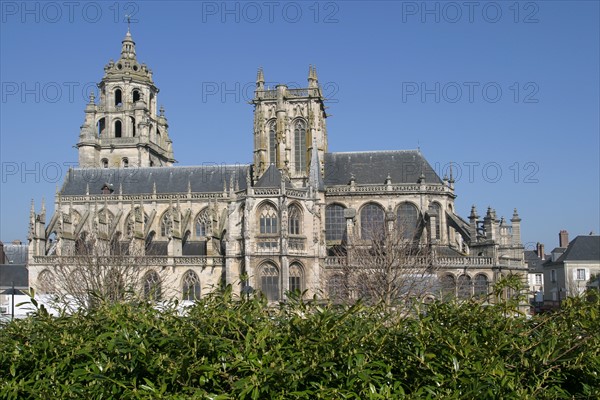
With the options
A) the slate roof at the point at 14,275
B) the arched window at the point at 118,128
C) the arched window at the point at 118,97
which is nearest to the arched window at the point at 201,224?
the slate roof at the point at 14,275

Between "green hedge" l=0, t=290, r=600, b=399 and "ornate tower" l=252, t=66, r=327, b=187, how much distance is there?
37.3 m

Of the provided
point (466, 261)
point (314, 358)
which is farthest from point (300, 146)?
point (314, 358)

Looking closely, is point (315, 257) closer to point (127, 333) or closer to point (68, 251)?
point (68, 251)

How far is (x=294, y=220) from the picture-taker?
127 feet

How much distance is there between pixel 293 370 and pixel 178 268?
36096 millimetres

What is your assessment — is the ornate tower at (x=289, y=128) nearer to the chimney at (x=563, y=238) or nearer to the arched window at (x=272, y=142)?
the arched window at (x=272, y=142)

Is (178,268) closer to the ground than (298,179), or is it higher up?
closer to the ground

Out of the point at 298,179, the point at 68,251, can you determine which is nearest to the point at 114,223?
the point at 68,251

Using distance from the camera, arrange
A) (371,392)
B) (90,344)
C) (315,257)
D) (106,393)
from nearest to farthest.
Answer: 1. (371,392)
2. (106,393)
3. (90,344)
4. (315,257)

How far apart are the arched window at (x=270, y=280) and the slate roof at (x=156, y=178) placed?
10088 millimetres

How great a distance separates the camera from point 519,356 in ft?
18.1

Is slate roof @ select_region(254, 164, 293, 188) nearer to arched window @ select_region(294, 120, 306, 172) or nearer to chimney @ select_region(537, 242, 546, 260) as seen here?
arched window @ select_region(294, 120, 306, 172)

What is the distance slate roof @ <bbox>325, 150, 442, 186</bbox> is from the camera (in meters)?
44.2

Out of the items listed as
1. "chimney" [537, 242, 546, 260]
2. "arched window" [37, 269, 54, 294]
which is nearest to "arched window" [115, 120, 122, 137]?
"arched window" [37, 269, 54, 294]
